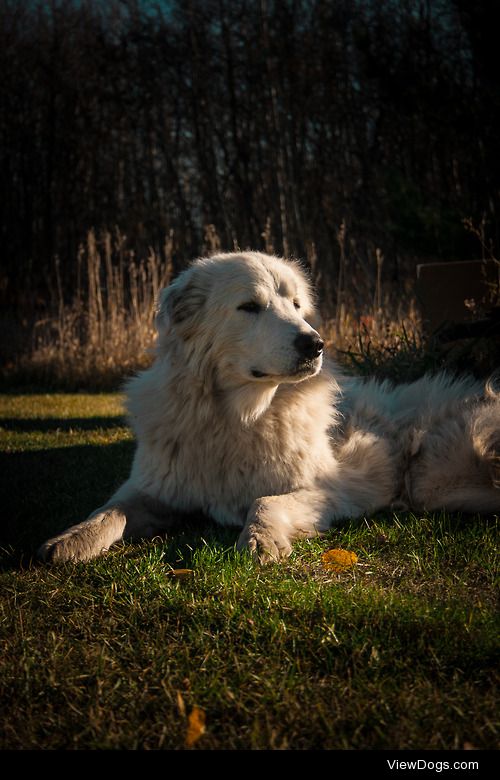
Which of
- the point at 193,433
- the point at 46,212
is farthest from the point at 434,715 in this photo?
the point at 46,212

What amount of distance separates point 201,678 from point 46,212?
14810 mm

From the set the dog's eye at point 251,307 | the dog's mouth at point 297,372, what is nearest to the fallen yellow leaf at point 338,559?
the dog's mouth at point 297,372

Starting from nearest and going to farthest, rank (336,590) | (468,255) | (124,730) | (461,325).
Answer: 1. (124,730)
2. (336,590)
3. (461,325)
4. (468,255)

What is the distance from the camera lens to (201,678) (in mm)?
1599

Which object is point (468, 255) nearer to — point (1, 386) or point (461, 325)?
point (461, 325)

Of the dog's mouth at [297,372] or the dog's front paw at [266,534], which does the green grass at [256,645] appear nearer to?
the dog's front paw at [266,534]

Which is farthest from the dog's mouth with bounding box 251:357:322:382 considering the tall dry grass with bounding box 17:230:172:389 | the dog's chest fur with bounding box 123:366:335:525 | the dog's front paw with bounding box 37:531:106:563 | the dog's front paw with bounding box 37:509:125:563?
the tall dry grass with bounding box 17:230:172:389

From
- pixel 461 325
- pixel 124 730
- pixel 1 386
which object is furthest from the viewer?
pixel 1 386

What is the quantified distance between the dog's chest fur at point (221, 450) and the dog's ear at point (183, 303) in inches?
10.9

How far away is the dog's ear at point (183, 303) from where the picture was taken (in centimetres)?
304

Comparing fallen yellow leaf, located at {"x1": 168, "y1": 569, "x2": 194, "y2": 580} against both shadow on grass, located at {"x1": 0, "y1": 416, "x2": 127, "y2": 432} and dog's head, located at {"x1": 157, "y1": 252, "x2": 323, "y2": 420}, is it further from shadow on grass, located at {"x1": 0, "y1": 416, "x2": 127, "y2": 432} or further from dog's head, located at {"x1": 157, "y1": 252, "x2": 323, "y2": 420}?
shadow on grass, located at {"x1": 0, "y1": 416, "x2": 127, "y2": 432}

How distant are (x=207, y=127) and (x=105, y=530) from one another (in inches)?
576

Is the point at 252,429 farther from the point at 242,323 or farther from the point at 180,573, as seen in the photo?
the point at 180,573

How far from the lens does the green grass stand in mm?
1410
